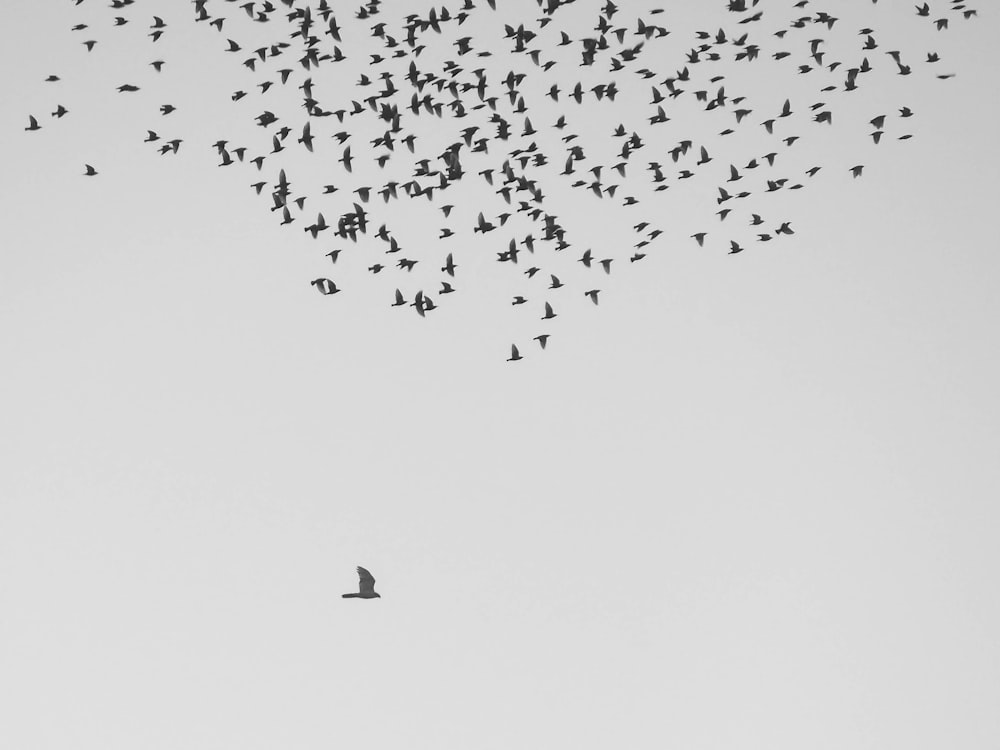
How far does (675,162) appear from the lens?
51.3m

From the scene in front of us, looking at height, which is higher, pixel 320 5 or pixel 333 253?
pixel 320 5

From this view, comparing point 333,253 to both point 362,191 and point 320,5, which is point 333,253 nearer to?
point 362,191

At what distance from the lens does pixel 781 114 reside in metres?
51.9

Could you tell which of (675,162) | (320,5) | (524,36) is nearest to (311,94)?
(320,5)

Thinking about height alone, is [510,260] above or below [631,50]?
below

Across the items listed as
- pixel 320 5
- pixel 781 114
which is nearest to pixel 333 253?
pixel 320 5

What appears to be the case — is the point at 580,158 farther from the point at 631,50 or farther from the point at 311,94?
the point at 311,94

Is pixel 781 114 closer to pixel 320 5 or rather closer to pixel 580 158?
pixel 580 158

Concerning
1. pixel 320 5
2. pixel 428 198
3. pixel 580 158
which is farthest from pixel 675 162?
pixel 320 5

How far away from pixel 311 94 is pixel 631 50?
24.9ft

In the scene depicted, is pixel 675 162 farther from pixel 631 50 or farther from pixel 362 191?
pixel 362 191

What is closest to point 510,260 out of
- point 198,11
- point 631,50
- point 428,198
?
point 428,198

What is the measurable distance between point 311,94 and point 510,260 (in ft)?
20.2

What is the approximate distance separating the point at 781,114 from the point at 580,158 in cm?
501
